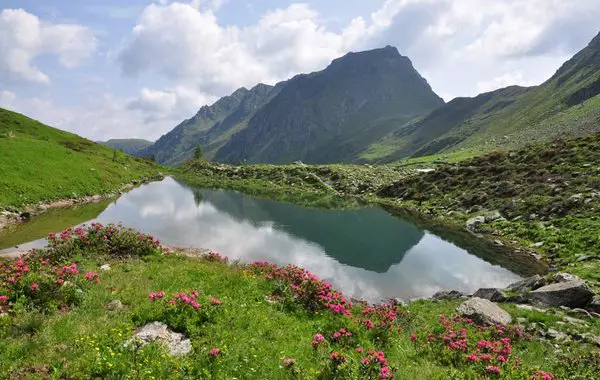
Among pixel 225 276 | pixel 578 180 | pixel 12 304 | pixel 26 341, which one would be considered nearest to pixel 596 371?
pixel 225 276

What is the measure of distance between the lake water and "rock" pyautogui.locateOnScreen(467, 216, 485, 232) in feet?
19.2

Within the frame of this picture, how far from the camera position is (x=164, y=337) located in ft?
41.5

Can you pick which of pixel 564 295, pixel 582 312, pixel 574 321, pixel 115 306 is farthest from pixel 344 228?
pixel 115 306

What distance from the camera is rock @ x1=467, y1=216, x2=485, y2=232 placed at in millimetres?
55875

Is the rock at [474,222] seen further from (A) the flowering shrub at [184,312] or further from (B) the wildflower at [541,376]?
(A) the flowering shrub at [184,312]

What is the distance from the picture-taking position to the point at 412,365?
13.6m

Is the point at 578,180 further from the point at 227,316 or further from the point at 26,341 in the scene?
the point at 26,341

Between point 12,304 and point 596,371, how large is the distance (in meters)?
19.8

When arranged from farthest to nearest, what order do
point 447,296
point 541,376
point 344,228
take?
point 344,228
point 447,296
point 541,376

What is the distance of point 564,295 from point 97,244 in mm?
27729

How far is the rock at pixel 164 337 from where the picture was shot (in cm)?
1205

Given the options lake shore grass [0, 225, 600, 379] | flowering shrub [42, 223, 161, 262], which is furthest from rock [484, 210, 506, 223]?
flowering shrub [42, 223, 161, 262]

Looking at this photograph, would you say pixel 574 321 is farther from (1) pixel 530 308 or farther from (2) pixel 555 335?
(1) pixel 530 308

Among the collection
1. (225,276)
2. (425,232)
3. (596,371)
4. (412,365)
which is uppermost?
(225,276)
